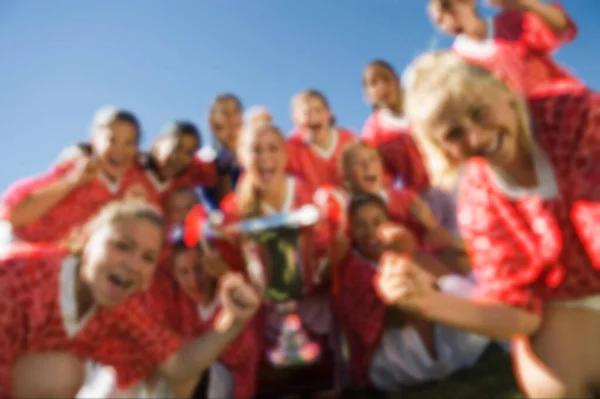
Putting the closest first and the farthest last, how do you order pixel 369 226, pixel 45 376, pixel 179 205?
1. pixel 45 376
2. pixel 369 226
3. pixel 179 205

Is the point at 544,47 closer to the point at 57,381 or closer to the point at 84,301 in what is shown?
the point at 84,301

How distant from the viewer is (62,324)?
5.02 ft

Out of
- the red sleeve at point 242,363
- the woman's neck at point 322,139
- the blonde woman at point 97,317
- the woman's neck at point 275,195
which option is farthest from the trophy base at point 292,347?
the woman's neck at point 322,139

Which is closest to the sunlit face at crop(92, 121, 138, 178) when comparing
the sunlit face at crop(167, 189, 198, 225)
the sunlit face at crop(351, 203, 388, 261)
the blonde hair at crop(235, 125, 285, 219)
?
the sunlit face at crop(167, 189, 198, 225)

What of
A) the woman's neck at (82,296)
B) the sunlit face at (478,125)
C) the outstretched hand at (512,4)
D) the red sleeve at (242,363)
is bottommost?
the red sleeve at (242,363)

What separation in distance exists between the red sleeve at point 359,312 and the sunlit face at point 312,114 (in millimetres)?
810

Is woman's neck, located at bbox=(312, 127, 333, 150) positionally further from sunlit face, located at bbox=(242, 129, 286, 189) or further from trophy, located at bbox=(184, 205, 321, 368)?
trophy, located at bbox=(184, 205, 321, 368)

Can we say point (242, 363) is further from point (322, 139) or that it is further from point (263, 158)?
point (322, 139)

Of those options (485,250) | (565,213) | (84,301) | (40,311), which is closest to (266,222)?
(84,301)

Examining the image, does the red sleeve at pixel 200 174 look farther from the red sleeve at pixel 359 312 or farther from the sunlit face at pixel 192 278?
the red sleeve at pixel 359 312

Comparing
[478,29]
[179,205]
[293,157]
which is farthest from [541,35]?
[179,205]

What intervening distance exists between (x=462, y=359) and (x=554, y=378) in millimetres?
1110

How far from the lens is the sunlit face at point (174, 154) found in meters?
2.61

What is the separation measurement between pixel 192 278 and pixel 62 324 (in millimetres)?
707
